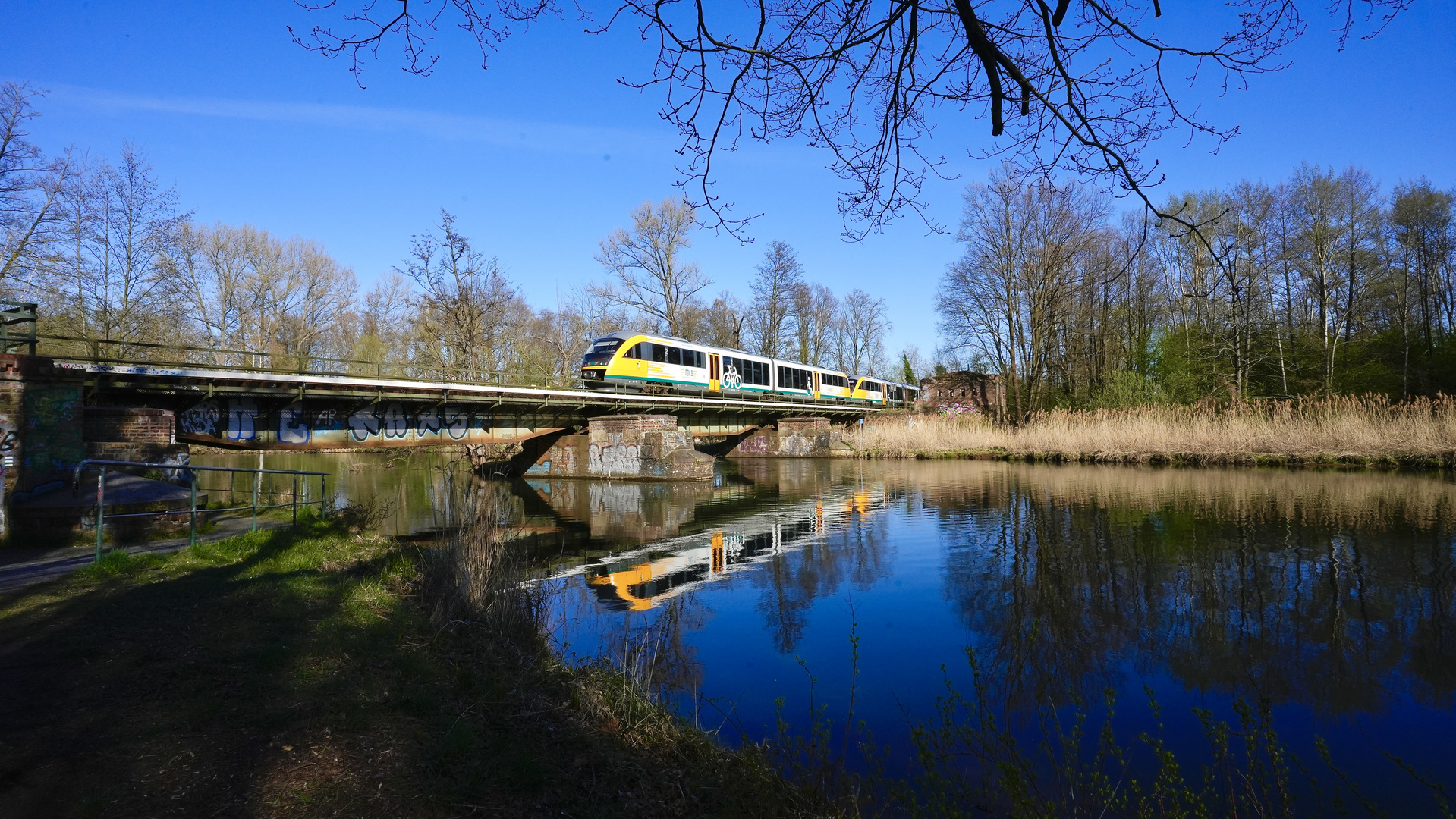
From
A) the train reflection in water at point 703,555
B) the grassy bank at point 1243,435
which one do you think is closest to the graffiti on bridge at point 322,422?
the train reflection in water at point 703,555

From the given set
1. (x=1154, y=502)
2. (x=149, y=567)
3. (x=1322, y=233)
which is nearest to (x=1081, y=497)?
(x=1154, y=502)

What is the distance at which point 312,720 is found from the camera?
14.4 feet

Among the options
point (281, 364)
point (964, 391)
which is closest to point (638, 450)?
point (281, 364)

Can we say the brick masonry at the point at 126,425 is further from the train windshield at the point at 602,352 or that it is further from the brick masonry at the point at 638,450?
the train windshield at the point at 602,352

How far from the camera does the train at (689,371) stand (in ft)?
91.4

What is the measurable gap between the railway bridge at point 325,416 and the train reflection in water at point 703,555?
Answer: 737 cm

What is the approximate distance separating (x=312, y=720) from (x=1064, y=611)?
7.93m

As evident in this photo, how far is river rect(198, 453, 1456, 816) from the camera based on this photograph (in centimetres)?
591

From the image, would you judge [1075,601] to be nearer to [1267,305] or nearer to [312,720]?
[312,720]

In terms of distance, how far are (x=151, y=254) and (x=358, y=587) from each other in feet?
96.4

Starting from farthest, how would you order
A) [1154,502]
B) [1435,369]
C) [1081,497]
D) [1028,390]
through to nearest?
1. [1028,390]
2. [1435,369]
3. [1081,497]
4. [1154,502]

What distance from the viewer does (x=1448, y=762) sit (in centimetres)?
498

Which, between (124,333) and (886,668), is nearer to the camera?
(886,668)

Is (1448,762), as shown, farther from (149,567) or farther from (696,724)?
(149,567)
